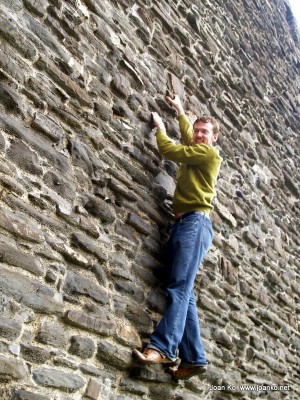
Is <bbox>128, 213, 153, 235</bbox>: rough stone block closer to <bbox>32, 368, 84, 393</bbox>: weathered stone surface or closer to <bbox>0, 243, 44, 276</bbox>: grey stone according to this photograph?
<bbox>0, 243, 44, 276</bbox>: grey stone

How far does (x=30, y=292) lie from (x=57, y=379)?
43cm

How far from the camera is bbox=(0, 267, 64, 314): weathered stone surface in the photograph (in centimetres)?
202

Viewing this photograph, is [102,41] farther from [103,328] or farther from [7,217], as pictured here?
[103,328]

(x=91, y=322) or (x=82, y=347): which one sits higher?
(x=91, y=322)

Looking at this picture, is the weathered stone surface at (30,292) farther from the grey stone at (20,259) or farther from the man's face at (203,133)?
the man's face at (203,133)

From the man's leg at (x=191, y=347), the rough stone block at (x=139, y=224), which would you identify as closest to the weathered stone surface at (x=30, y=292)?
the rough stone block at (x=139, y=224)

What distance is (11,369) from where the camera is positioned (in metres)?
1.92

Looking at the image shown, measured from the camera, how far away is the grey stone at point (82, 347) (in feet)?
7.31

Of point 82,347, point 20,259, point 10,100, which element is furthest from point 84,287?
point 10,100

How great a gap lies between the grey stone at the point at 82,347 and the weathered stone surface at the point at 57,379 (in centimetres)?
11

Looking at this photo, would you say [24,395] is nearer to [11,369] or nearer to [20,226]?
[11,369]

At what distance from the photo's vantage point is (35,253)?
220 cm

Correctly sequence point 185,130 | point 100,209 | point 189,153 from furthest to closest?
1. point 185,130
2. point 189,153
3. point 100,209

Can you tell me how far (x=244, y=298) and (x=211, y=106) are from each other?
1.94m
